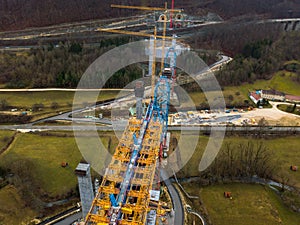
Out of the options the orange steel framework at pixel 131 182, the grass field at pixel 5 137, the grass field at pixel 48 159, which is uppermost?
the orange steel framework at pixel 131 182

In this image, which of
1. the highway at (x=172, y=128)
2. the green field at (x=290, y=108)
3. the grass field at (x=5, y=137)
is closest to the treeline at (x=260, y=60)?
the green field at (x=290, y=108)

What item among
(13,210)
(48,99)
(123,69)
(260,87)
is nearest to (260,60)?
(260,87)

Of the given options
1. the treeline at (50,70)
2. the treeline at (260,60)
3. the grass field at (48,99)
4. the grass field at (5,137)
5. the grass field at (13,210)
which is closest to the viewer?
the grass field at (13,210)

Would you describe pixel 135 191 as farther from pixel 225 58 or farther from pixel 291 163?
pixel 225 58

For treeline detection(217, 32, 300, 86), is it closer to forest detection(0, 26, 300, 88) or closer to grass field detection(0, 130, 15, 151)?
forest detection(0, 26, 300, 88)

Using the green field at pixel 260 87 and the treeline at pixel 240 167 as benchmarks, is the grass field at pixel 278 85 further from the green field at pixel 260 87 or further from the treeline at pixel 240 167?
the treeline at pixel 240 167

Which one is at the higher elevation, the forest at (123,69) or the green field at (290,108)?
the forest at (123,69)

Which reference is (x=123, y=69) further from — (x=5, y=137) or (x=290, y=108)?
(x=290, y=108)
